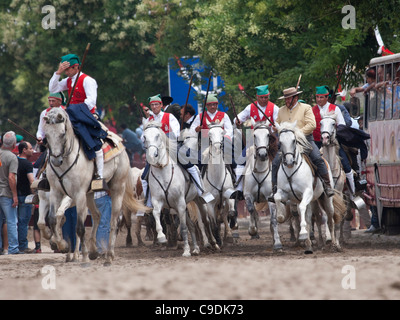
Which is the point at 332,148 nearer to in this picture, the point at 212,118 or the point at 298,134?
the point at 298,134

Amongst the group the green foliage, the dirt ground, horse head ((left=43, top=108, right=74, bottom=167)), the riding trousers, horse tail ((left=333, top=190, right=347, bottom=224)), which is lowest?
the dirt ground

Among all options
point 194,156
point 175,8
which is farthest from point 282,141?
point 175,8

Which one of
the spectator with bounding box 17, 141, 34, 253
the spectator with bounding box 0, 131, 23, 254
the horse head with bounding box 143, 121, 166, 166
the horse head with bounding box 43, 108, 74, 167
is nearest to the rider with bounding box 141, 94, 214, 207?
the horse head with bounding box 143, 121, 166, 166

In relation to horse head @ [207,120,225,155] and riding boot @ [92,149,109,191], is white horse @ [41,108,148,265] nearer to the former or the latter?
riding boot @ [92,149,109,191]

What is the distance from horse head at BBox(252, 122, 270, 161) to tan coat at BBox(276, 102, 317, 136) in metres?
0.50

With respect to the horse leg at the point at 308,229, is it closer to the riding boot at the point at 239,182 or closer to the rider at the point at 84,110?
the riding boot at the point at 239,182

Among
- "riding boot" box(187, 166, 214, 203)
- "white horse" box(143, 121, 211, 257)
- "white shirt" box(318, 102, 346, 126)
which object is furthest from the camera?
"white shirt" box(318, 102, 346, 126)

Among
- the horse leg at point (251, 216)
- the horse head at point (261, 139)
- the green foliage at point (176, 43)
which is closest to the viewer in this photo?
the horse head at point (261, 139)

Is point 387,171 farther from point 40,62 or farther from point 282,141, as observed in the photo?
point 40,62

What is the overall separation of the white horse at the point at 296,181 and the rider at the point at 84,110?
292 cm

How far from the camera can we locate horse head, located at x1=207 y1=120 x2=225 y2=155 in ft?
57.2

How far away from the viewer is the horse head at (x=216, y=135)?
57.2 ft

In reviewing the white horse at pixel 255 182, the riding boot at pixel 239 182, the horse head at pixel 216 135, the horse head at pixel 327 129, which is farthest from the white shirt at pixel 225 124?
the horse head at pixel 327 129
